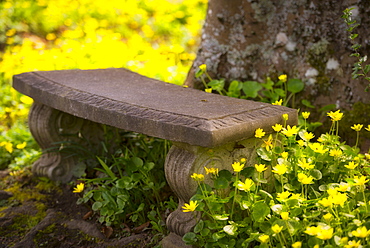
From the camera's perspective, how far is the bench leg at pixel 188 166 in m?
2.13

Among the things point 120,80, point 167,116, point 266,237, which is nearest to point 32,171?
point 120,80

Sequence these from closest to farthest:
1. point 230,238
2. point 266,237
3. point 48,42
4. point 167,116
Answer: point 266,237 → point 230,238 → point 167,116 → point 48,42

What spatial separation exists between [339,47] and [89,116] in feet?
5.26

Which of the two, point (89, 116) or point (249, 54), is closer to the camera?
point (89, 116)

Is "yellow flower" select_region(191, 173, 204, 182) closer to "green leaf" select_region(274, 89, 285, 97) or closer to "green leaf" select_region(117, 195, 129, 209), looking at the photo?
"green leaf" select_region(117, 195, 129, 209)

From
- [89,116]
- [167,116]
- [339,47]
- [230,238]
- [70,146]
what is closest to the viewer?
[230,238]

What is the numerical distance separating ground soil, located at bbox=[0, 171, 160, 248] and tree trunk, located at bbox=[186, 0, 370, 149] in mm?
1222

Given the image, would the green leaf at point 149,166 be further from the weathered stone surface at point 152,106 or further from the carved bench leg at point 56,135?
the carved bench leg at point 56,135

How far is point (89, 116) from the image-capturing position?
99.3 inches

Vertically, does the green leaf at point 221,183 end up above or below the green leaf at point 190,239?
above

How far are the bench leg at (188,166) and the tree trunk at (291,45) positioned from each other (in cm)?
99

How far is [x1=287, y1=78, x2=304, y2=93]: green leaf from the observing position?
9.86 feet

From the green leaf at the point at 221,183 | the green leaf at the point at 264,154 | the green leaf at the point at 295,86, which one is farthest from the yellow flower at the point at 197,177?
the green leaf at the point at 295,86

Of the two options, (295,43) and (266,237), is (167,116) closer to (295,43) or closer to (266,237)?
(266,237)
